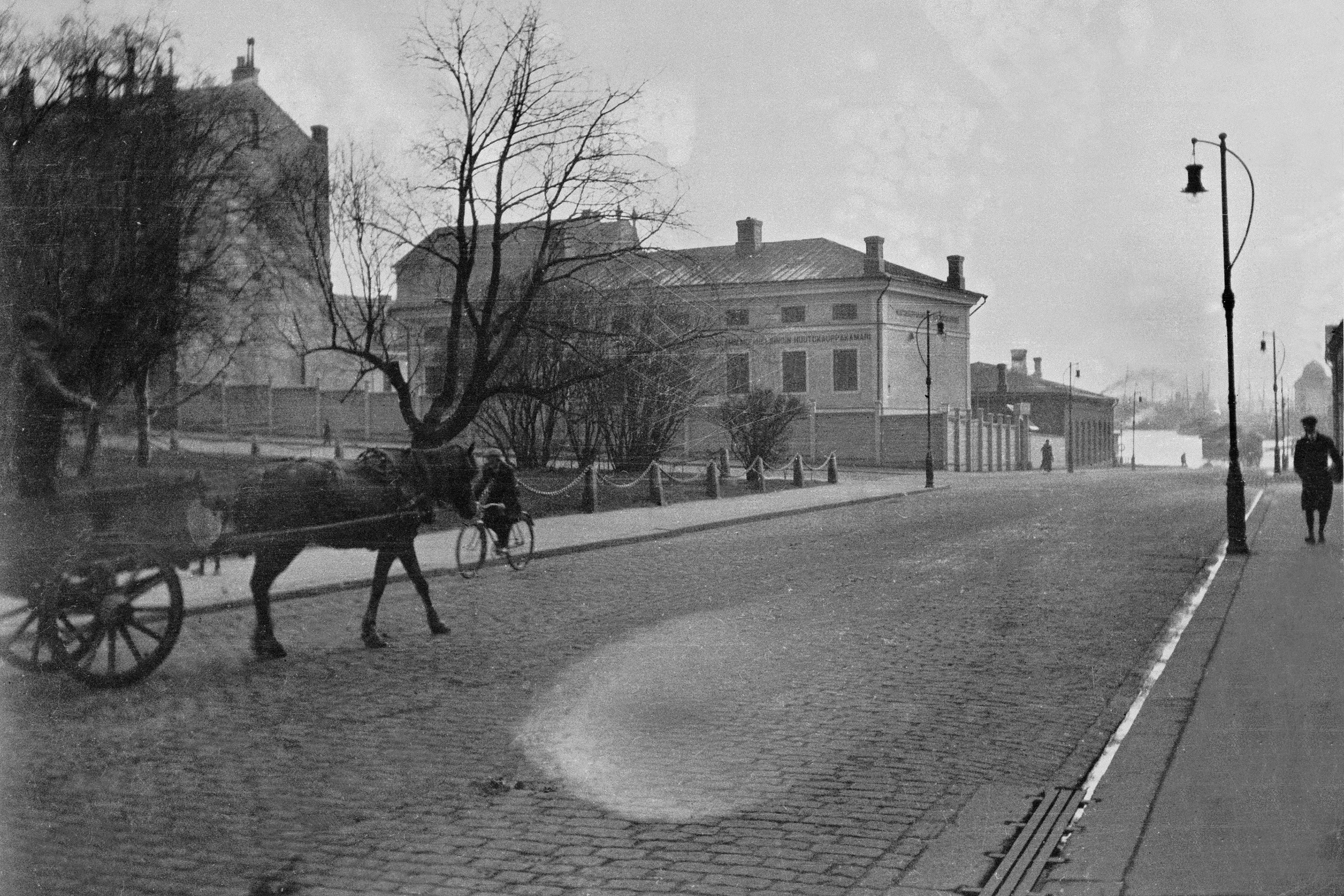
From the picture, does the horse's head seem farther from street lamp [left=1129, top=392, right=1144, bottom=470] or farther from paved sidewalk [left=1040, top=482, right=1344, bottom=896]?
street lamp [left=1129, top=392, right=1144, bottom=470]

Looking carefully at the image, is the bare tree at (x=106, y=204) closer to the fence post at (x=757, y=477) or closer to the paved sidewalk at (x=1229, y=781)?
the paved sidewalk at (x=1229, y=781)

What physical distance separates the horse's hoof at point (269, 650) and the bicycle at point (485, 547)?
565 cm

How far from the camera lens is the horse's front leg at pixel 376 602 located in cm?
962

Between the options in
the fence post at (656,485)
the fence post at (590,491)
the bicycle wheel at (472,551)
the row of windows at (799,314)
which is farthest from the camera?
the row of windows at (799,314)

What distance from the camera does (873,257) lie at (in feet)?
182

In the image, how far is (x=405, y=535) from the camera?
10203mm

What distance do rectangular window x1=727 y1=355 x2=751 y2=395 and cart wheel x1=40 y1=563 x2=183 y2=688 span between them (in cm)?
3168

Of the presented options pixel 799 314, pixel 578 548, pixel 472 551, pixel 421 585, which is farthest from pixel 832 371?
pixel 421 585

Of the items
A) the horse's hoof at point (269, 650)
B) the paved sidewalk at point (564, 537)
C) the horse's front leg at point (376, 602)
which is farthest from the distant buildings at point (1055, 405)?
the horse's hoof at point (269, 650)

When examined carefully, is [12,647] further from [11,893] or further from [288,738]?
[11,893]

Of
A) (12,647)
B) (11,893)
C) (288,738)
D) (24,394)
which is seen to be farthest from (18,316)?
(11,893)

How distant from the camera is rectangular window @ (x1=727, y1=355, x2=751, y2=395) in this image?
4106 cm

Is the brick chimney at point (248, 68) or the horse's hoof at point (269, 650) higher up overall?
the brick chimney at point (248, 68)

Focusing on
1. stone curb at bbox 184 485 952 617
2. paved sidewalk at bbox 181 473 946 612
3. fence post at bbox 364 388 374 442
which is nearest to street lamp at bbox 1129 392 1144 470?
fence post at bbox 364 388 374 442
